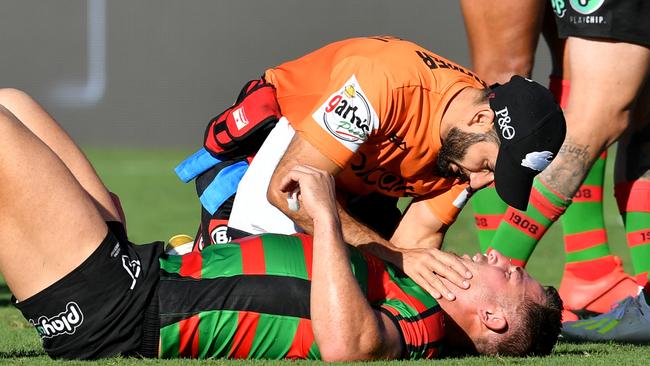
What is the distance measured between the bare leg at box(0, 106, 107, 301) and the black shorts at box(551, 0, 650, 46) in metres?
2.35

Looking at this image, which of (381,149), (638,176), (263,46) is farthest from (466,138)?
(263,46)

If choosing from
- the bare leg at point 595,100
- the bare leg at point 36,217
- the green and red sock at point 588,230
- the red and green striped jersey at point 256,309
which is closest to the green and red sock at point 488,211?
the green and red sock at point 588,230

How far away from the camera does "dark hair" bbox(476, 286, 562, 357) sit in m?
4.04

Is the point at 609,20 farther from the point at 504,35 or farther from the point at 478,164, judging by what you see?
the point at 478,164

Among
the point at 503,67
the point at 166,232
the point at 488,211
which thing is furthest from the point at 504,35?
the point at 166,232

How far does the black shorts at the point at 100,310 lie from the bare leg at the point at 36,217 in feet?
0.13

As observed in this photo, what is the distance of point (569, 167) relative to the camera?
511cm

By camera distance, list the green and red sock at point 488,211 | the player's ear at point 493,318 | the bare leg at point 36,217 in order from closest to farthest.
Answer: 1. the bare leg at point 36,217
2. the player's ear at point 493,318
3. the green and red sock at point 488,211

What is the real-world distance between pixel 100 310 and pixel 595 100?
2.30 m

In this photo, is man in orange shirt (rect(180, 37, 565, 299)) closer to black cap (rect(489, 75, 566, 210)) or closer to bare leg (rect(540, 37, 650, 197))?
black cap (rect(489, 75, 566, 210))

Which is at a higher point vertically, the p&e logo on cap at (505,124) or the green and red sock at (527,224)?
the p&e logo on cap at (505,124)

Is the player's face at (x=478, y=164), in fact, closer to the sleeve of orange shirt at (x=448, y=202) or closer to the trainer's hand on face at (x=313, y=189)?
the sleeve of orange shirt at (x=448, y=202)

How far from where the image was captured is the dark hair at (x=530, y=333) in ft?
13.3

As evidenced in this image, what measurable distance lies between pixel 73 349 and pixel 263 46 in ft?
38.9
